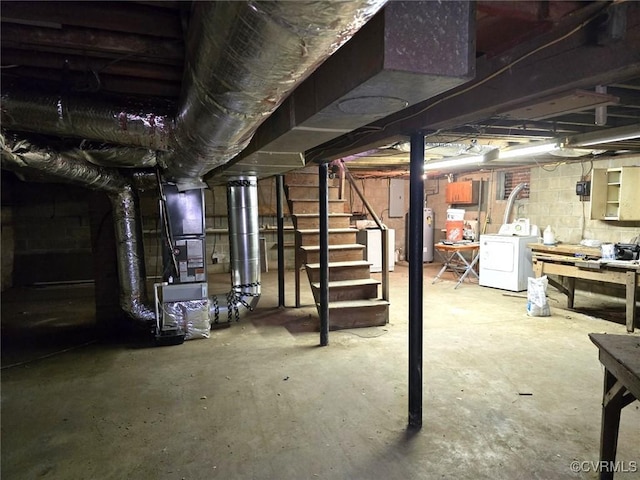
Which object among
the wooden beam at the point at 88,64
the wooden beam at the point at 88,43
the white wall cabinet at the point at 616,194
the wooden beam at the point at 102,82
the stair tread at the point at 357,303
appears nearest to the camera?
the wooden beam at the point at 88,43

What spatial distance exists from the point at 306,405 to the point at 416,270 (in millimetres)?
1153

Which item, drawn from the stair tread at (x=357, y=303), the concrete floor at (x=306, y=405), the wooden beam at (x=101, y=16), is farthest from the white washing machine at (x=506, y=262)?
the wooden beam at (x=101, y=16)

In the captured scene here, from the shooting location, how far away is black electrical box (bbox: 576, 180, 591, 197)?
5.19 metres

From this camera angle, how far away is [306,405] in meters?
2.54

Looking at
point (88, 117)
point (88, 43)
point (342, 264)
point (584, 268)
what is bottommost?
point (584, 268)

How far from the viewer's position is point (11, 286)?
6117mm

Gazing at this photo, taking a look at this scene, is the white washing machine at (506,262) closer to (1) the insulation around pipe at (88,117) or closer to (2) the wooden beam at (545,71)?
(2) the wooden beam at (545,71)

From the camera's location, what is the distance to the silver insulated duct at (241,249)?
4172 millimetres

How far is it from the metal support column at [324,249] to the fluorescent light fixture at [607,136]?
2195 millimetres

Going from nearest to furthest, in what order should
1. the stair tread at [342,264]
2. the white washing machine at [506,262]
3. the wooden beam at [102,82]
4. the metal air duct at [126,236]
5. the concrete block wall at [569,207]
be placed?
1. the wooden beam at [102,82]
2. the metal air duct at [126,236]
3. the stair tread at [342,264]
4. the concrete block wall at [569,207]
5. the white washing machine at [506,262]

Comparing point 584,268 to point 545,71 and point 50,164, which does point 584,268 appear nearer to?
point 545,71

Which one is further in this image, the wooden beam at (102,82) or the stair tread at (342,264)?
the stair tread at (342,264)

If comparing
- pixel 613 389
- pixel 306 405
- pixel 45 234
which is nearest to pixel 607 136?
pixel 613 389

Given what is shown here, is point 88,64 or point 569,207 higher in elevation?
point 88,64
